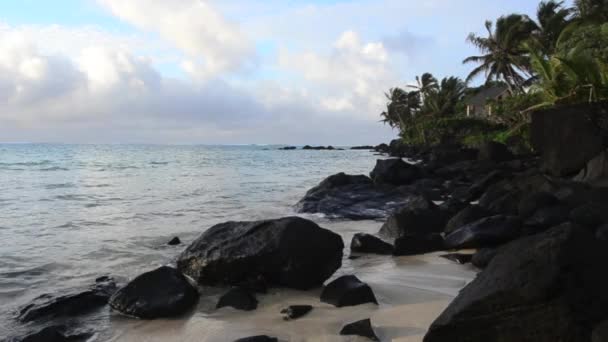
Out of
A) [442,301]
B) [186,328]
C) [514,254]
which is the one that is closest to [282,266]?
[186,328]

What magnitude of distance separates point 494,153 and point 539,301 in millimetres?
19330

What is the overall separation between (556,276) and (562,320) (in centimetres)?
28

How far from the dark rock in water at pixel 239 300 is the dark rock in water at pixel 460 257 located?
2894 mm

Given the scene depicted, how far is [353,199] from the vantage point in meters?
13.4

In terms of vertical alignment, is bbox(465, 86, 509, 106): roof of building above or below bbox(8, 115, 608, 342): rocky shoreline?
above

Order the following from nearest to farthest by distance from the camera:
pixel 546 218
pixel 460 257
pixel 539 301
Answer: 1. pixel 539 301
2. pixel 460 257
3. pixel 546 218

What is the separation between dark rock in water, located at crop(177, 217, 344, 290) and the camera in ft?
17.6

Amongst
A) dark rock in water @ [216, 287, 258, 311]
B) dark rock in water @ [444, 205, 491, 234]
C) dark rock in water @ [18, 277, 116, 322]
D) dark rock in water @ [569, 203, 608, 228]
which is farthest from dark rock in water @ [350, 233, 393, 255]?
dark rock in water @ [18, 277, 116, 322]

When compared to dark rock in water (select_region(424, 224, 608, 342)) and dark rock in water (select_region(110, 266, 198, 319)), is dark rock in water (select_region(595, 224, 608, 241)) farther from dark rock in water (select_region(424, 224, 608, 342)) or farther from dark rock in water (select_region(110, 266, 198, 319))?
dark rock in water (select_region(110, 266, 198, 319))

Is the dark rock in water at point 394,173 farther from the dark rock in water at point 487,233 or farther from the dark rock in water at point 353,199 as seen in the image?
the dark rock in water at point 487,233

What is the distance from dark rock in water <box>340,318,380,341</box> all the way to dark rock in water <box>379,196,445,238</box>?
4.66 metres

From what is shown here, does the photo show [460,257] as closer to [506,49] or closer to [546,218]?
[546,218]

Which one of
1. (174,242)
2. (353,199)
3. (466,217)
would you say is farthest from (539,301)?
(353,199)

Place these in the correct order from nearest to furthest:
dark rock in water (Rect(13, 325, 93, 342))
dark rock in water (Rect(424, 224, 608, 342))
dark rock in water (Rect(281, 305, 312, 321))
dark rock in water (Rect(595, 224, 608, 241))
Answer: dark rock in water (Rect(424, 224, 608, 342)) < dark rock in water (Rect(13, 325, 93, 342)) < dark rock in water (Rect(281, 305, 312, 321)) < dark rock in water (Rect(595, 224, 608, 241))
